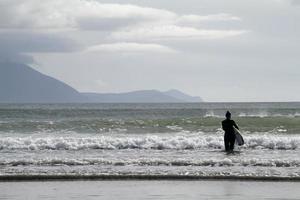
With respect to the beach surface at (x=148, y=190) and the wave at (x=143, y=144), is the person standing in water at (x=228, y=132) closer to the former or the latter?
the wave at (x=143, y=144)

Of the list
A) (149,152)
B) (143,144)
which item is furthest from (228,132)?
(143,144)

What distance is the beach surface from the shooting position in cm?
1234

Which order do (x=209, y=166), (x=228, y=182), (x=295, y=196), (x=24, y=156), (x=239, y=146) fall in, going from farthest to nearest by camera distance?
(x=239, y=146) → (x=24, y=156) → (x=209, y=166) → (x=228, y=182) → (x=295, y=196)

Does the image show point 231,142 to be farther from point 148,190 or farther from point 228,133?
point 148,190

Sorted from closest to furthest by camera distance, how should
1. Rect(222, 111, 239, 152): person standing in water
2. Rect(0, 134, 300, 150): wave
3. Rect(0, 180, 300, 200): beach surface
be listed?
Rect(0, 180, 300, 200): beach surface < Rect(222, 111, 239, 152): person standing in water < Rect(0, 134, 300, 150): wave

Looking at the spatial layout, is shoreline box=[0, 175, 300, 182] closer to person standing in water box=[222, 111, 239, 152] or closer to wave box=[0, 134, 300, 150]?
person standing in water box=[222, 111, 239, 152]

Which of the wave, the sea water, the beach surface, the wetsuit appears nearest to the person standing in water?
the wetsuit

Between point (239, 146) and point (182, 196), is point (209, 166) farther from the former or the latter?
point (239, 146)

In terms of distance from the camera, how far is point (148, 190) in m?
13.1

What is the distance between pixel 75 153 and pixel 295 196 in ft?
36.8

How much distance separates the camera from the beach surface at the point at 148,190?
12336mm

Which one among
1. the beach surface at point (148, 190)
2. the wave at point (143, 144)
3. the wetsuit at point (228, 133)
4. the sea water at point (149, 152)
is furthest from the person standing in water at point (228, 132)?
the beach surface at point (148, 190)

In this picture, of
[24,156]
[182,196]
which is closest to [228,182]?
[182,196]

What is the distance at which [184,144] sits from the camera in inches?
965
